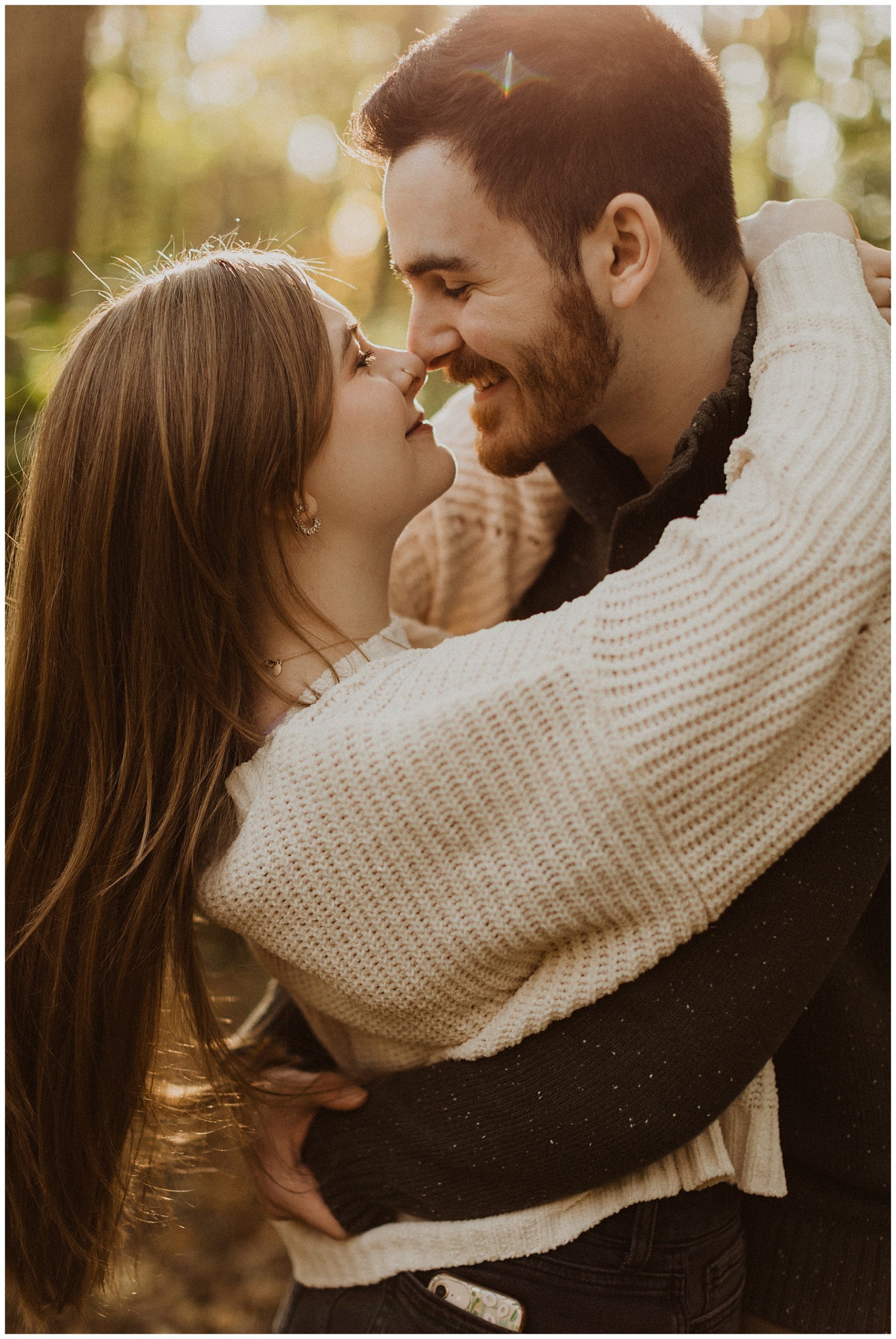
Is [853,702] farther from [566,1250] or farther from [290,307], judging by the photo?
[290,307]

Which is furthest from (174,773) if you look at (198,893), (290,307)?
(290,307)

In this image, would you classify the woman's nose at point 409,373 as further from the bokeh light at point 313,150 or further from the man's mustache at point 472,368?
the bokeh light at point 313,150

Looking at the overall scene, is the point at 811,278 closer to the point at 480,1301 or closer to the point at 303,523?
the point at 303,523

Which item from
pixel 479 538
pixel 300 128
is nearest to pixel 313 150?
pixel 300 128

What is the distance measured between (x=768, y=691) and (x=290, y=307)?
1.03 meters

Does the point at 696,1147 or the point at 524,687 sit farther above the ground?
the point at 524,687

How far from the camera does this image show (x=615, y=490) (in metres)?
2.12

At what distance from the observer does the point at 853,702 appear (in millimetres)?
1418

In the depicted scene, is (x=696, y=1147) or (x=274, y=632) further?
(x=274, y=632)

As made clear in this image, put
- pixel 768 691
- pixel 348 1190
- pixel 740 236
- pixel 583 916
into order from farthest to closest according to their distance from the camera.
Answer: pixel 740 236
pixel 348 1190
pixel 583 916
pixel 768 691

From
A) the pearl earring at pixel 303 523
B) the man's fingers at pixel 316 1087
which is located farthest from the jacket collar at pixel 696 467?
the man's fingers at pixel 316 1087

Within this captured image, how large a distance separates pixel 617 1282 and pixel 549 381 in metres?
1.58

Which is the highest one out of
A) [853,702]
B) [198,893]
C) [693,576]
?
[693,576]

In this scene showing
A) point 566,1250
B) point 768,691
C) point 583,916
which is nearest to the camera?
point 768,691
